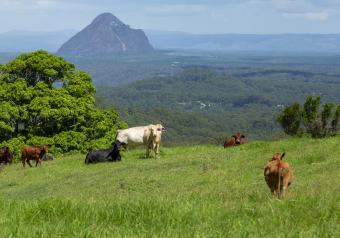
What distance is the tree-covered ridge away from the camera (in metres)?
42.8

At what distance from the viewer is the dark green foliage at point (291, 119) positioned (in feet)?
129

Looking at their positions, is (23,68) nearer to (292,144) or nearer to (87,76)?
(87,76)

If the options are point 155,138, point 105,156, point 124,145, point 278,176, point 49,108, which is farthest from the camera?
point 49,108

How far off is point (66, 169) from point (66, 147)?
15.3 m

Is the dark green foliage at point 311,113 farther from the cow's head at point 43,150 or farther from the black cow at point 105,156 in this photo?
the cow's head at point 43,150

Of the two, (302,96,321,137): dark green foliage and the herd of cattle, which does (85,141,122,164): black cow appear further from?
(302,96,321,137): dark green foliage

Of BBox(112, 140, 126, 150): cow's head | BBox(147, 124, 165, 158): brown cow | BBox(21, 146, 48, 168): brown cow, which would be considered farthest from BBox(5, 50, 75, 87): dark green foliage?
BBox(147, 124, 165, 158): brown cow

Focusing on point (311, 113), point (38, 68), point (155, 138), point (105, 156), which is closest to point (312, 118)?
point (311, 113)

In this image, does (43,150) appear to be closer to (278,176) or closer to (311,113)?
(311,113)

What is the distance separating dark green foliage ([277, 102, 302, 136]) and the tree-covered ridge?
14071 millimetres

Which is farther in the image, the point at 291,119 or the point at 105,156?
the point at 291,119

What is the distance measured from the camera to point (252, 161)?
65.5ft

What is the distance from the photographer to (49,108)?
43.0 metres

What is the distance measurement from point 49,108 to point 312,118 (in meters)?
20.2
